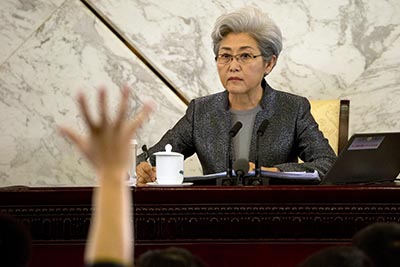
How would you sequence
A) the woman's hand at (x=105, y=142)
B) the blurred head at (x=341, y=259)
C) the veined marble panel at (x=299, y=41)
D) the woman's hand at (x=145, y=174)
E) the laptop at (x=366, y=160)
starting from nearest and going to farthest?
the woman's hand at (x=105, y=142) → the blurred head at (x=341, y=259) → the laptop at (x=366, y=160) → the woman's hand at (x=145, y=174) → the veined marble panel at (x=299, y=41)

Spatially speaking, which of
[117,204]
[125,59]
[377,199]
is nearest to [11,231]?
[117,204]

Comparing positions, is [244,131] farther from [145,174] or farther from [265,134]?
[145,174]

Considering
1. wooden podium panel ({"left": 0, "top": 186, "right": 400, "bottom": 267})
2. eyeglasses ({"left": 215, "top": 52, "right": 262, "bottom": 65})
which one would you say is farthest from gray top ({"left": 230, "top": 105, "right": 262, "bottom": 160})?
wooden podium panel ({"left": 0, "top": 186, "right": 400, "bottom": 267})

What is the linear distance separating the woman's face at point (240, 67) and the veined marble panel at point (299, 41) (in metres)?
1.08

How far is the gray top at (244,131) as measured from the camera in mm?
3558

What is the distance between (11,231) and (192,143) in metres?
2.71

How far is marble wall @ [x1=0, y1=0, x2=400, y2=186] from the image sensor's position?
15.7 ft

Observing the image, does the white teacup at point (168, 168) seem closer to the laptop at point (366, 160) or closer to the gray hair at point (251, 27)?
the laptop at point (366, 160)

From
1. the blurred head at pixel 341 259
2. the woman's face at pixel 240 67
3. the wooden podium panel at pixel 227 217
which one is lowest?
the blurred head at pixel 341 259

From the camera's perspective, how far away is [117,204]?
822 mm

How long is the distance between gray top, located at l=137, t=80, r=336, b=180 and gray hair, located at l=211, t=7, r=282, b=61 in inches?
7.8

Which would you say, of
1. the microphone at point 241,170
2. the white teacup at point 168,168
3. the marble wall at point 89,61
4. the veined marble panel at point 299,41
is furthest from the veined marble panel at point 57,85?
the microphone at point 241,170

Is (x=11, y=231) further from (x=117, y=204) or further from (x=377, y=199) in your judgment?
(x=377, y=199)

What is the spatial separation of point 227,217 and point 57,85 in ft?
8.27
